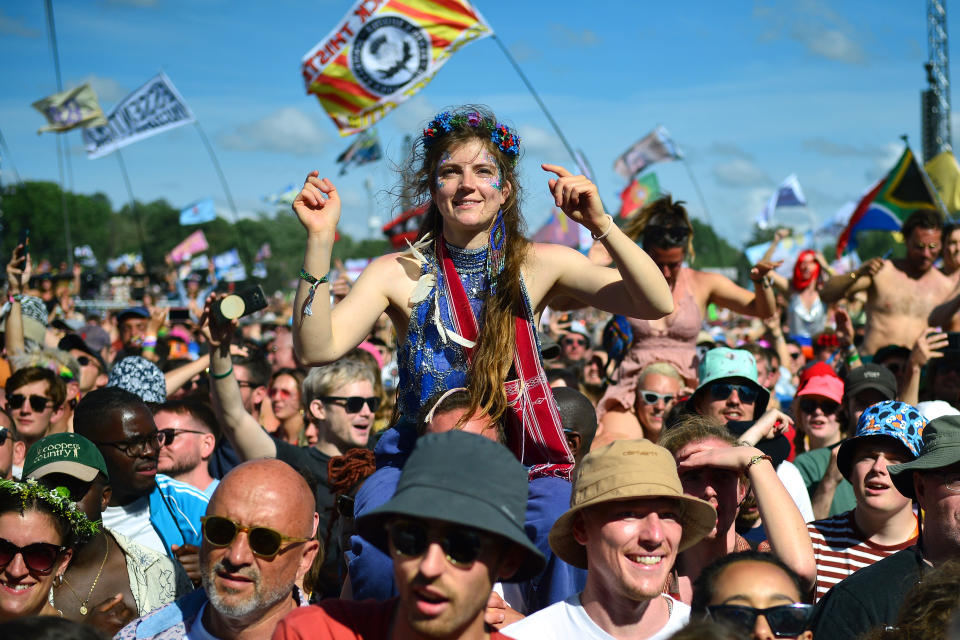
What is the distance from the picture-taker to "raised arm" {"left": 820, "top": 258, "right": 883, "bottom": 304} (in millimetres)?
8180

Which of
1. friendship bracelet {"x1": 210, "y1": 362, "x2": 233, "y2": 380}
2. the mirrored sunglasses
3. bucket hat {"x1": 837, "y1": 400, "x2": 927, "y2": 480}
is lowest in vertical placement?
the mirrored sunglasses

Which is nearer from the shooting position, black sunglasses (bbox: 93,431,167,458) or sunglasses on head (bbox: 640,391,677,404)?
black sunglasses (bbox: 93,431,167,458)

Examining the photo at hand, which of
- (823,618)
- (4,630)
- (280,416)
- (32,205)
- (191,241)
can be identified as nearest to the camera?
(4,630)

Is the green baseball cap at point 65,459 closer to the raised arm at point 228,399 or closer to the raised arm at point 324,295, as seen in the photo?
the raised arm at point 228,399

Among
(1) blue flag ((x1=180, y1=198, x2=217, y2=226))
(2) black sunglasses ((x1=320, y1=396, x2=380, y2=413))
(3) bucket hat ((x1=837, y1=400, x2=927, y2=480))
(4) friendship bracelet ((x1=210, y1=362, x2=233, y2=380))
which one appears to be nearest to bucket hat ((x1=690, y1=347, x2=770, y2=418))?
(3) bucket hat ((x1=837, y1=400, x2=927, y2=480))

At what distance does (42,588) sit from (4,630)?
1.50 meters

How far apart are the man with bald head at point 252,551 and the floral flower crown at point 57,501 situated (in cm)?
64

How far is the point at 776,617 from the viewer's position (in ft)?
8.80

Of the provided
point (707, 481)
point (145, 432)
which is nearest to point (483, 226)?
point (707, 481)

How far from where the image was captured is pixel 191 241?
29.3m

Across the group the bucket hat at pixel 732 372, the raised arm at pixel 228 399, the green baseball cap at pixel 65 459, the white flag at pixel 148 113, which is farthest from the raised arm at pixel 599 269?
the white flag at pixel 148 113

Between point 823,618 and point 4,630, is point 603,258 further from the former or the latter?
point 4,630

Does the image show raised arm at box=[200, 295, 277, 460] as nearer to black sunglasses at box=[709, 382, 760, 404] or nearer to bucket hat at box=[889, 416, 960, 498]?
black sunglasses at box=[709, 382, 760, 404]

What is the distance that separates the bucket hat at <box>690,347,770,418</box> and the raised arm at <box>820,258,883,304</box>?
3013 mm
